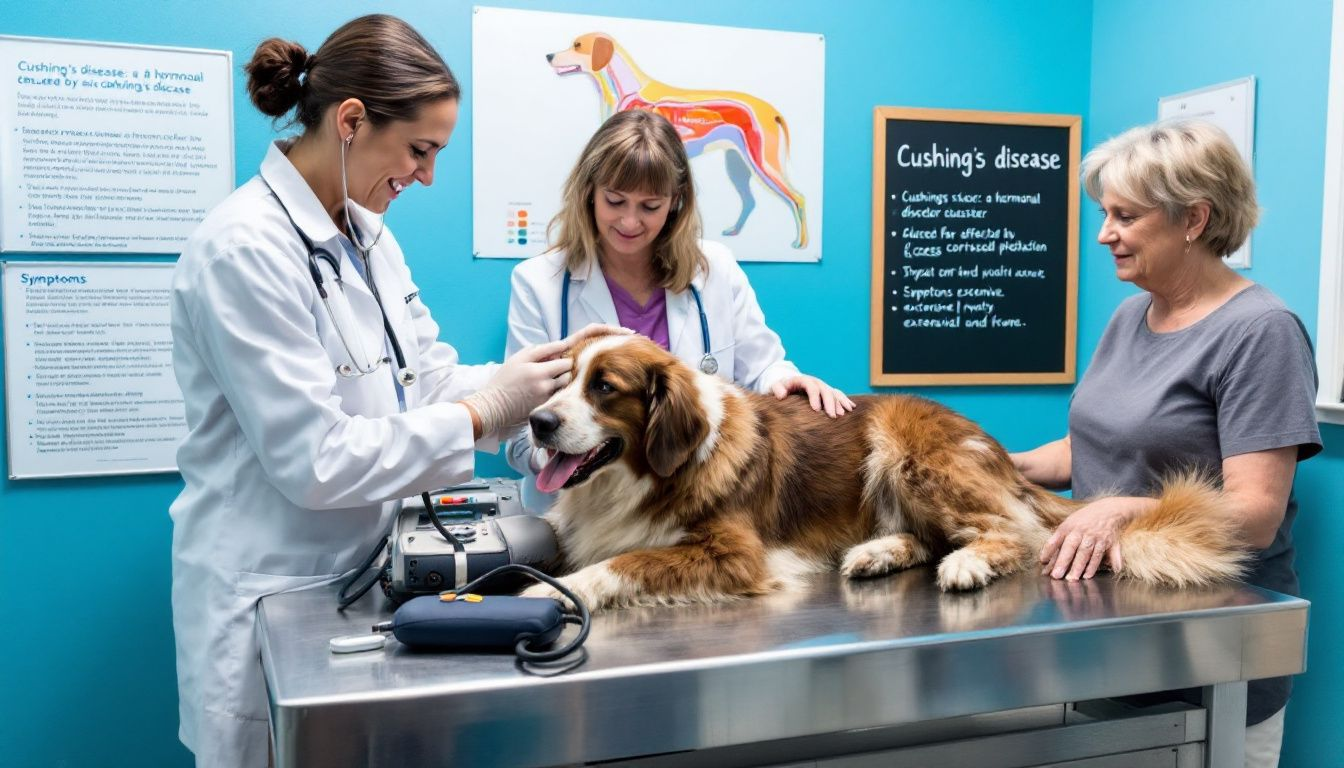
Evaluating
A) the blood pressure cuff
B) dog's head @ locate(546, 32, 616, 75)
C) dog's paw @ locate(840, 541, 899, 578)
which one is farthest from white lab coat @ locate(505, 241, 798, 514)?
the blood pressure cuff

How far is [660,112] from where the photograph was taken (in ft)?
9.72

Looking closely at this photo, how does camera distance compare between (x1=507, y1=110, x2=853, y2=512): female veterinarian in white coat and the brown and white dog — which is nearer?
the brown and white dog

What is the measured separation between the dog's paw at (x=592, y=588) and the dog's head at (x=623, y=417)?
0.16 meters

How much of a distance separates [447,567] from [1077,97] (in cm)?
282

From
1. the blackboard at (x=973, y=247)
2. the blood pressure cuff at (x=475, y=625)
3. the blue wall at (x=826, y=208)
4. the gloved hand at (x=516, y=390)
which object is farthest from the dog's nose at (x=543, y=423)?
the blackboard at (x=973, y=247)

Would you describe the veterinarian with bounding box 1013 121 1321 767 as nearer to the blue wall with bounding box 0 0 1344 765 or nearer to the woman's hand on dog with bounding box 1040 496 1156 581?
the woman's hand on dog with bounding box 1040 496 1156 581

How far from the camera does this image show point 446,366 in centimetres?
207

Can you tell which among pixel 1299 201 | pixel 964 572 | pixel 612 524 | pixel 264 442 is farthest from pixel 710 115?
pixel 264 442

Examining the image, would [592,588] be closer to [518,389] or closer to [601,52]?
[518,389]

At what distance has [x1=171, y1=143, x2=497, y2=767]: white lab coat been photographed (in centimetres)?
144

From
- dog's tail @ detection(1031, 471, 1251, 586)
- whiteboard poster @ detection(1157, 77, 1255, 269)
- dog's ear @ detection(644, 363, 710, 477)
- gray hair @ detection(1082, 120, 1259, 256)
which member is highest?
whiteboard poster @ detection(1157, 77, 1255, 269)

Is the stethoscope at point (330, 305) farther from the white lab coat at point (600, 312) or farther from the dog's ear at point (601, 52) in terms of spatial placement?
the dog's ear at point (601, 52)

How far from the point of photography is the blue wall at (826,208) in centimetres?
253

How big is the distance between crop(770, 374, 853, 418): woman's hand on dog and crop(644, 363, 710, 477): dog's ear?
36 cm
